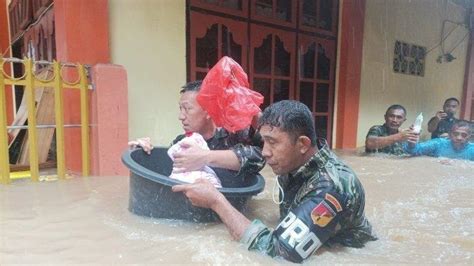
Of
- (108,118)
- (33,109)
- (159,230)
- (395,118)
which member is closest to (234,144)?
(159,230)

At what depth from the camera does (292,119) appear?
6.46 feet

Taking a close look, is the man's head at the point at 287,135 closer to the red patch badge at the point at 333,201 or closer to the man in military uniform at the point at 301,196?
the man in military uniform at the point at 301,196

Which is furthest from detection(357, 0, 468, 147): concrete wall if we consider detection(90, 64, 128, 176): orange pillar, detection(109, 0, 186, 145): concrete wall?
detection(90, 64, 128, 176): orange pillar

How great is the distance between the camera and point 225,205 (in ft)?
6.89

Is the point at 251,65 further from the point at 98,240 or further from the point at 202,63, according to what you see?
the point at 98,240

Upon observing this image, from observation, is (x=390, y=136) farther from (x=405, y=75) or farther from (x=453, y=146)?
(x=405, y=75)

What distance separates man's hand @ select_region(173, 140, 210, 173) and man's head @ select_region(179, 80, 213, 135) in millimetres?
228

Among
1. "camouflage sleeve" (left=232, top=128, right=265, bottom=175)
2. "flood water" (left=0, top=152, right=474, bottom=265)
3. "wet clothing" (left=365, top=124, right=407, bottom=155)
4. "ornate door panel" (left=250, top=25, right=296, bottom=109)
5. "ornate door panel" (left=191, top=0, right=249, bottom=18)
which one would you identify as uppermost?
"ornate door panel" (left=191, top=0, right=249, bottom=18)

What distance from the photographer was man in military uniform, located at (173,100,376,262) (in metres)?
1.88

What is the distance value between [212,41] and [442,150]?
4.09m

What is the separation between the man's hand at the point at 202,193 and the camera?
2.12m

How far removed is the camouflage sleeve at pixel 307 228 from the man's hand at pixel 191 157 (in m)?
0.72

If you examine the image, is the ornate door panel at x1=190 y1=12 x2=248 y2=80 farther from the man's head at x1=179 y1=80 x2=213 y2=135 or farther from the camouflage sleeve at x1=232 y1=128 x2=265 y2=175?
the camouflage sleeve at x1=232 y1=128 x2=265 y2=175

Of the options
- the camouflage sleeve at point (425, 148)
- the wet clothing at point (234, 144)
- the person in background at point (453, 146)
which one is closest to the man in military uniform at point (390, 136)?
the camouflage sleeve at point (425, 148)
